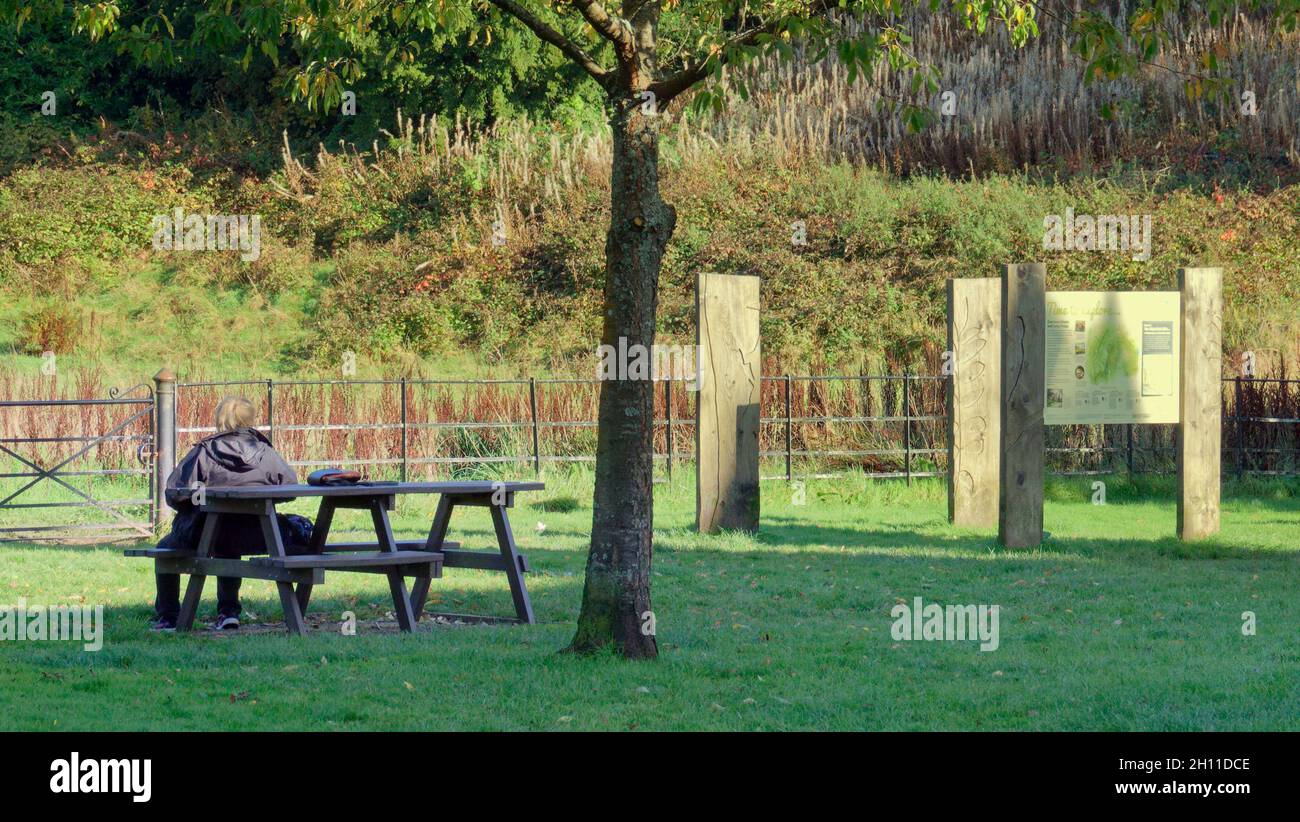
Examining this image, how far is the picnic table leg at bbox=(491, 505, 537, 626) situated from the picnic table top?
0.64ft

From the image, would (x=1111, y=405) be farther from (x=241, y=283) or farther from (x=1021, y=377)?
(x=241, y=283)

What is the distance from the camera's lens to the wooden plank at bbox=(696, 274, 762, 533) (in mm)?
13312

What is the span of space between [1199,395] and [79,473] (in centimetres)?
1051

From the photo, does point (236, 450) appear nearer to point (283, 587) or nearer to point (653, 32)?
point (283, 587)

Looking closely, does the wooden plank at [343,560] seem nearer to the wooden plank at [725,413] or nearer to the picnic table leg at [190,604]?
the picnic table leg at [190,604]

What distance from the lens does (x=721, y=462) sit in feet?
43.8

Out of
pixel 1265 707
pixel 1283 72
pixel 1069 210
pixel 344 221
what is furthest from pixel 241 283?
pixel 1265 707

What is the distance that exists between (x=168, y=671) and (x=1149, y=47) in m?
5.58

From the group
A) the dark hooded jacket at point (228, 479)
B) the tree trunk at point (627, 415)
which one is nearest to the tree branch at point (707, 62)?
the tree trunk at point (627, 415)

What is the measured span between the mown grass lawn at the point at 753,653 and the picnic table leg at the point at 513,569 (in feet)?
0.75

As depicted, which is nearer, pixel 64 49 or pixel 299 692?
pixel 299 692

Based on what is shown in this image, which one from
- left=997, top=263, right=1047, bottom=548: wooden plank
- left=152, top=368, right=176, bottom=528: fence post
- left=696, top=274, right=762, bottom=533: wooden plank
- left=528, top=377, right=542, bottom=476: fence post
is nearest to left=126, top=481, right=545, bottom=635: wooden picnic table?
left=696, top=274, right=762, bottom=533: wooden plank

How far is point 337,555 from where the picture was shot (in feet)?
28.4

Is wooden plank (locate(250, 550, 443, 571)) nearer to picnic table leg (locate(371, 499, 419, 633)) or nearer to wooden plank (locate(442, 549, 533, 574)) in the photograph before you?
picnic table leg (locate(371, 499, 419, 633))
